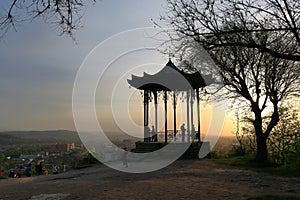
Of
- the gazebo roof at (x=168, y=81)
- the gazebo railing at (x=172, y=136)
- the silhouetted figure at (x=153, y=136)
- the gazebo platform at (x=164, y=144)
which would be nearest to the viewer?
the gazebo roof at (x=168, y=81)

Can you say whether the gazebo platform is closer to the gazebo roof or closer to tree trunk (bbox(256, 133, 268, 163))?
the gazebo roof

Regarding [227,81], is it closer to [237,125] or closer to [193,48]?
[237,125]

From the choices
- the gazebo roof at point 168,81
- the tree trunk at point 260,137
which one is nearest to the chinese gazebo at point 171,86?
the gazebo roof at point 168,81

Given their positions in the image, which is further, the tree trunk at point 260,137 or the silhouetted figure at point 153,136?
the silhouetted figure at point 153,136

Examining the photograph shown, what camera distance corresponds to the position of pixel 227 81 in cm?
1861

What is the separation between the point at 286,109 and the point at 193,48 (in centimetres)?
1407

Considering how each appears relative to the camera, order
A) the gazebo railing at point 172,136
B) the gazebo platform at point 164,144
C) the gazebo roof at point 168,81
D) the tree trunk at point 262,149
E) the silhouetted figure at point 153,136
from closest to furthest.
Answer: the tree trunk at point 262,149
the gazebo roof at point 168,81
the gazebo platform at point 164,144
the gazebo railing at point 172,136
the silhouetted figure at point 153,136

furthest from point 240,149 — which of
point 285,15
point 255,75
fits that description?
point 285,15

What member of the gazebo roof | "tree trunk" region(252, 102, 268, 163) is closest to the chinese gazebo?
the gazebo roof

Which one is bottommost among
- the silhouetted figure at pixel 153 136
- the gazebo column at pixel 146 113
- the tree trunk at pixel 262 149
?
the tree trunk at pixel 262 149

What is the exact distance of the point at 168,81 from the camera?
2152 centimetres

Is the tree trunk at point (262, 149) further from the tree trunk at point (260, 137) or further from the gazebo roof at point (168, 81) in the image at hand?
the gazebo roof at point (168, 81)

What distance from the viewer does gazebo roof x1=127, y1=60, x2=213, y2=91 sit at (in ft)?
66.9

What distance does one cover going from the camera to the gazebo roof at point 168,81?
20391 millimetres
